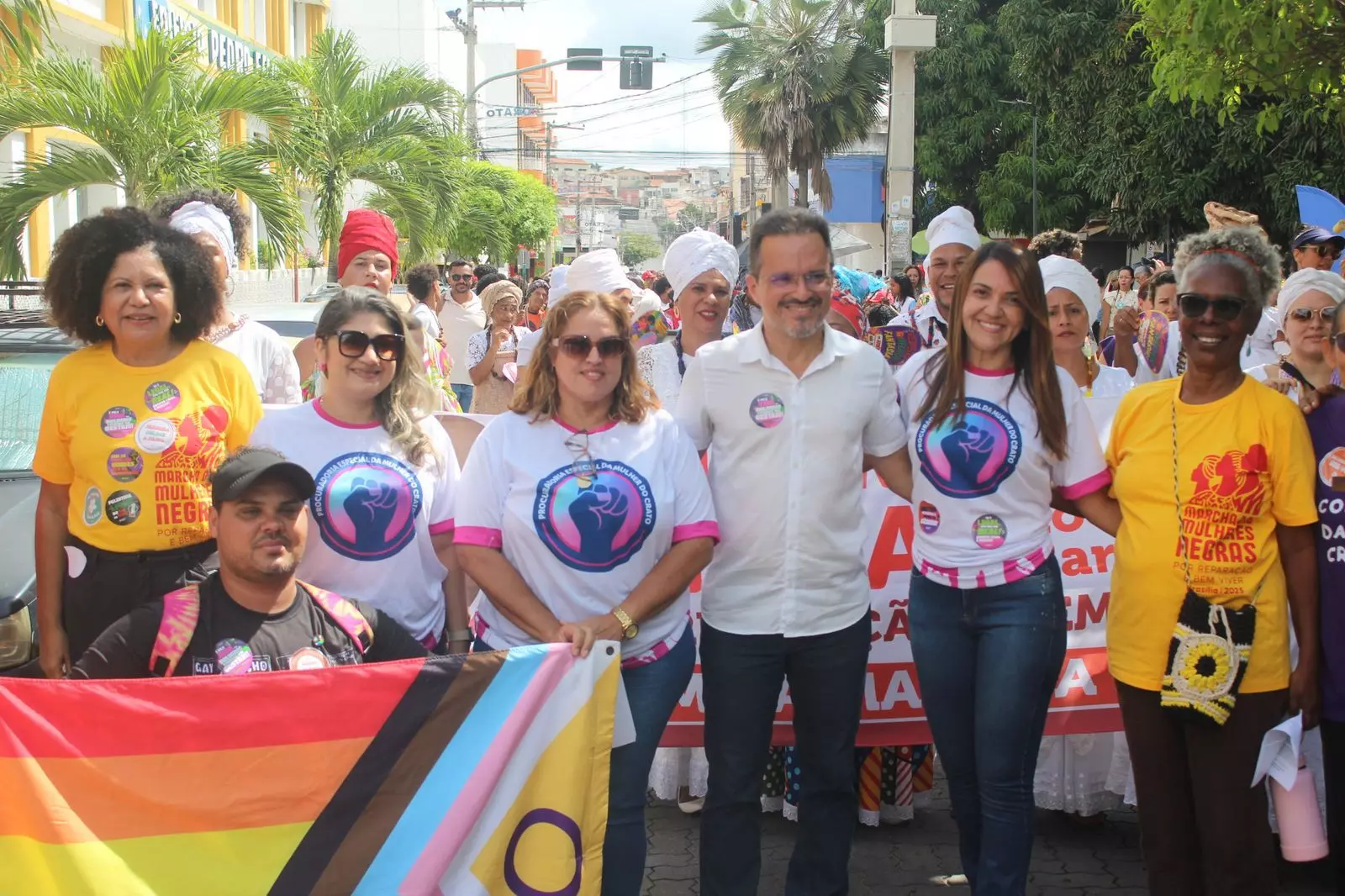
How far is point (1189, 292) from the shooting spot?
358cm

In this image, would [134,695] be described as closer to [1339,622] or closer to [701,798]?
[701,798]

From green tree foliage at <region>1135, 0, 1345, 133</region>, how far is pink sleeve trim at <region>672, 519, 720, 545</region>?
4.80 m

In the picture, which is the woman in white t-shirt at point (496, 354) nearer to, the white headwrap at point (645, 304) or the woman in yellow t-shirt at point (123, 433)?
the white headwrap at point (645, 304)

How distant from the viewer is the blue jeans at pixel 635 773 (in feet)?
11.6

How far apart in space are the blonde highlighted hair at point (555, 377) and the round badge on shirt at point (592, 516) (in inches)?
8.2

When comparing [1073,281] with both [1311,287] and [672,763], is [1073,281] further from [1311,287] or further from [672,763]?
[672,763]

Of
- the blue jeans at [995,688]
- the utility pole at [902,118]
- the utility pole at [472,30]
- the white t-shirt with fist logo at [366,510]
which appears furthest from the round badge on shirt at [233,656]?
the utility pole at [472,30]

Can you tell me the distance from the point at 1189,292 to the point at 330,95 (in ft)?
46.2

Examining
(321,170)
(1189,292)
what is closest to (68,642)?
(1189,292)

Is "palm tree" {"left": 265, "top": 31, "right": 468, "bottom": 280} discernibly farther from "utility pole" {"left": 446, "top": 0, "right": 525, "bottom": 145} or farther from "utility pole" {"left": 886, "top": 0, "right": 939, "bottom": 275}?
Answer: "utility pole" {"left": 446, "top": 0, "right": 525, "bottom": 145}

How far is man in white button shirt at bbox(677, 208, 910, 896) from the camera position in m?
3.71

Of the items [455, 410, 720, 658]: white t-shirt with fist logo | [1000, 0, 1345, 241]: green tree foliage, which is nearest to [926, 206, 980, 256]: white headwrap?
[455, 410, 720, 658]: white t-shirt with fist logo

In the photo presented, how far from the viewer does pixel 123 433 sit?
3.62 m

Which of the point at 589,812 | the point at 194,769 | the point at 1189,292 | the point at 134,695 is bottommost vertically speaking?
the point at 589,812
